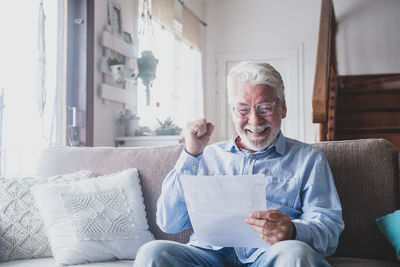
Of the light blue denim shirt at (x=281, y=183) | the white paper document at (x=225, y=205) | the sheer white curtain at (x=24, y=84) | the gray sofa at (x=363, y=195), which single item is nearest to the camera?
the white paper document at (x=225, y=205)

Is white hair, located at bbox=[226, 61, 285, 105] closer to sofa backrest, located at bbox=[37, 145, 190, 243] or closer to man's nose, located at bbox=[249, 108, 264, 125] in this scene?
man's nose, located at bbox=[249, 108, 264, 125]

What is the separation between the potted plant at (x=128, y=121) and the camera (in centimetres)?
360

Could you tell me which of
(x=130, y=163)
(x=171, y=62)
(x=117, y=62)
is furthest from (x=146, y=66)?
(x=130, y=163)

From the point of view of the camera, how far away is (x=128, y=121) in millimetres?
3695

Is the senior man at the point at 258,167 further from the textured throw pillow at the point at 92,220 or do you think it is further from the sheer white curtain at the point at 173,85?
the sheer white curtain at the point at 173,85

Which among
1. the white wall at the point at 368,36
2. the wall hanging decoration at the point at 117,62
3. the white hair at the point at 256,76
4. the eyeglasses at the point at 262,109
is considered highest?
the white wall at the point at 368,36

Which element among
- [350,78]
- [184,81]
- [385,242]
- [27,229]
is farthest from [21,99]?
[350,78]

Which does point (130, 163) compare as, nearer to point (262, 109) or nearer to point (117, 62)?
point (262, 109)

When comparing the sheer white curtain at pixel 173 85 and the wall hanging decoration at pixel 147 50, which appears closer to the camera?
the wall hanging decoration at pixel 147 50

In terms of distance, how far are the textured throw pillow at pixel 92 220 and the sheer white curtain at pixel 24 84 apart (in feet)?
3.99

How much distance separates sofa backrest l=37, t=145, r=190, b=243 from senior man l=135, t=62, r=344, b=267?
29 centimetres

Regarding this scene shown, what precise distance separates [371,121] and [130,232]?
→ 2944 millimetres

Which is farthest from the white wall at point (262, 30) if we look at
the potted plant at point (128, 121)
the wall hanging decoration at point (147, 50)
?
the potted plant at point (128, 121)

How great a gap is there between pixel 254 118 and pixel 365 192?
529 millimetres
